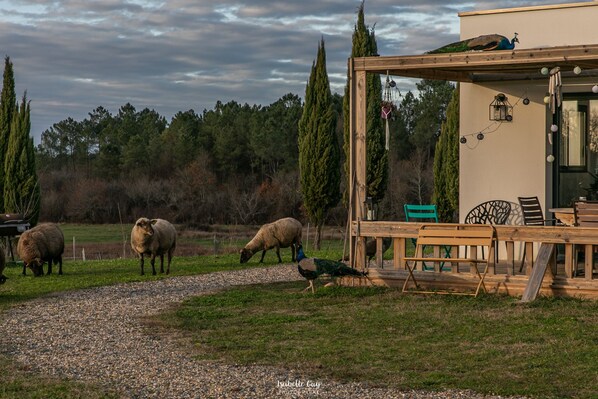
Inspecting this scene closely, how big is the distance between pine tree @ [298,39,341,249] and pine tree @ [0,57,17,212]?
350 inches

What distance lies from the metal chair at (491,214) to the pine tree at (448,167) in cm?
936

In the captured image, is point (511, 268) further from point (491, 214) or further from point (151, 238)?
point (151, 238)

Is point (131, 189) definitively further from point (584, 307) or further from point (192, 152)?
point (584, 307)

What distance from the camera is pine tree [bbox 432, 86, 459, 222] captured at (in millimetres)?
25634

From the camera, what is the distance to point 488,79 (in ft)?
51.7

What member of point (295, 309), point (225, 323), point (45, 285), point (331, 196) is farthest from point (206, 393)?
point (331, 196)

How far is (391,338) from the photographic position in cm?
970

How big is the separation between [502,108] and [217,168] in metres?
45.5

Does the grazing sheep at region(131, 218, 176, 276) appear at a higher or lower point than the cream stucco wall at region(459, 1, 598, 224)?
lower

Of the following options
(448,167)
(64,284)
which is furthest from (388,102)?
(448,167)

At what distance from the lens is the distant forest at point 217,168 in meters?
52.6

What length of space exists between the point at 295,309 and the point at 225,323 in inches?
49.3

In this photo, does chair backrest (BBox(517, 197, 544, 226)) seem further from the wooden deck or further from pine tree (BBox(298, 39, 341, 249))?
pine tree (BBox(298, 39, 341, 249))

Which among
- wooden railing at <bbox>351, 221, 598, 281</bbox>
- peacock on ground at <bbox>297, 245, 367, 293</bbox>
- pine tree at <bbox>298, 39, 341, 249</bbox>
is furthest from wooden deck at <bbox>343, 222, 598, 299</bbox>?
pine tree at <bbox>298, 39, 341, 249</bbox>
